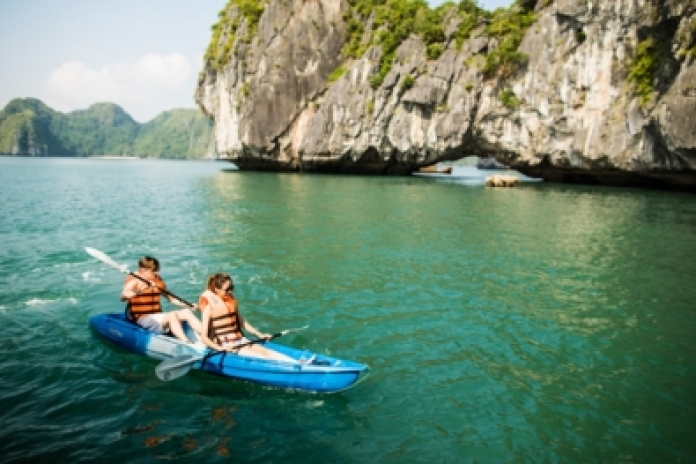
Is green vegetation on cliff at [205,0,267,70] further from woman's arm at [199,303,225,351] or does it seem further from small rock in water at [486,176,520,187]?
woman's arm at [199,303,225,351]

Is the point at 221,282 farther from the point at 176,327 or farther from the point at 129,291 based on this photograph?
the point at 129,291

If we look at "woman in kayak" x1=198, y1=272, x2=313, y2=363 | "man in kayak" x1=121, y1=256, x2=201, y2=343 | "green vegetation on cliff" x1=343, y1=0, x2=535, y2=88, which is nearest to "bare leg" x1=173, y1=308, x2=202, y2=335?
"man in kayak" x1=121, y1=256, x2=201, y2=343

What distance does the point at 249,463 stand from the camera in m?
5.63

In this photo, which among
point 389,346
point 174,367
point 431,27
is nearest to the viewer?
point 174,367

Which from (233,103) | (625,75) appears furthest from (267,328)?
(233,103)

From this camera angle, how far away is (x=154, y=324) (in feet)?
28.6

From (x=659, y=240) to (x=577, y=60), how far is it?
88.9ft

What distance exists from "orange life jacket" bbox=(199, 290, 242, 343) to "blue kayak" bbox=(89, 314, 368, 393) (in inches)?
12.9

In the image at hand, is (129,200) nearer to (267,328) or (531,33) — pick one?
(267,328)

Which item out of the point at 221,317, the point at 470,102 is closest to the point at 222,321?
the point at 221,317

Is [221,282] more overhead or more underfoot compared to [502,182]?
more underfoot

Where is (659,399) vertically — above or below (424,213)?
below

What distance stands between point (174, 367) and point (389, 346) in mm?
4136

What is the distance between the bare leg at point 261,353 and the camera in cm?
764
